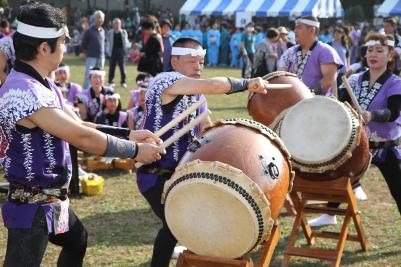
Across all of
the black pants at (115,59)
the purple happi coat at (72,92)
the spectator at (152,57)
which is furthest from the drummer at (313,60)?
the black pants at (115,59)

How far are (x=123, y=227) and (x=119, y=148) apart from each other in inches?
92.6

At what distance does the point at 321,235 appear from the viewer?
414 centimetres

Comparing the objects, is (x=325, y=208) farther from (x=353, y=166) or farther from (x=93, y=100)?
(x=93, y=100)

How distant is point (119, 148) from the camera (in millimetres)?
2449

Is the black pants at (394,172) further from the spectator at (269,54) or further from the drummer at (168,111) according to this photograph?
the spectator at (269,54)

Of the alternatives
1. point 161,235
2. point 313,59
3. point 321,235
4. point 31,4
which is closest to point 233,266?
point 161,235

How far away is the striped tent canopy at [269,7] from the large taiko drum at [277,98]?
12731mm

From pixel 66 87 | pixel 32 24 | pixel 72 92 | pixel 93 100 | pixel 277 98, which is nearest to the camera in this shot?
pixel 32 24

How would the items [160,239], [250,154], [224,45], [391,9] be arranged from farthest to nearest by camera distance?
[224,45], [391,9], [160,239], [250,154]

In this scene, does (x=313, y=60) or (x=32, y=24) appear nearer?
(x=32, y=24)

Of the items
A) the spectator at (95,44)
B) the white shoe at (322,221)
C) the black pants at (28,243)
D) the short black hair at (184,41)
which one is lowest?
the spectator at (95,44)

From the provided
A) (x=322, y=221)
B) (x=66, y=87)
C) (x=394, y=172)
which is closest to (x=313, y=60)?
(x=394, y=172)

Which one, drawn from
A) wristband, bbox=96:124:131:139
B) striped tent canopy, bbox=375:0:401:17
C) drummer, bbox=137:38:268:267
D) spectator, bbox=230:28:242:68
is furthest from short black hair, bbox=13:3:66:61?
spectator, bbox=230:28:242:68

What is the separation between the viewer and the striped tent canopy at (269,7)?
53.8 feet
